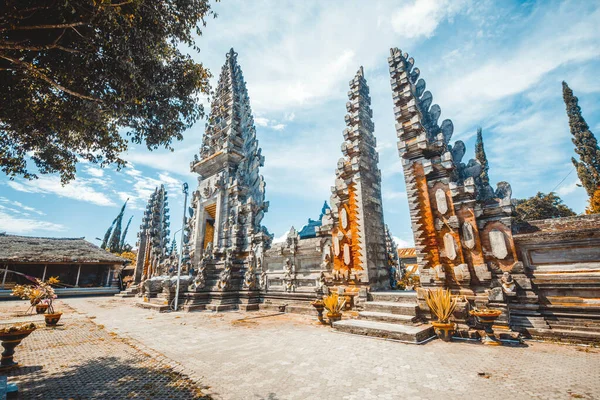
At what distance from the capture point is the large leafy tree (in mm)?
4742

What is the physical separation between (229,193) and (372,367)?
12737mm

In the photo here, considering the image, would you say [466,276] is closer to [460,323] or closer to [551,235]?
[460,323]

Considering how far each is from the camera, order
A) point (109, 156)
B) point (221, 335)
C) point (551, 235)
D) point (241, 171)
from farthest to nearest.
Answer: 1. point (241, 171)
2. point (109, 156)
3. point (221, 335)
4. point (551, 235)

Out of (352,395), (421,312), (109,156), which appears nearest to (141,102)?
(109,156)

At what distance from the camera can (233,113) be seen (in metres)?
17.1

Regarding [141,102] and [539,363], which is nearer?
[539,363]

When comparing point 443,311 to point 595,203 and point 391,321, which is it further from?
point 595,203

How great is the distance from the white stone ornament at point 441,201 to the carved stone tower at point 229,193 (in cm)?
834

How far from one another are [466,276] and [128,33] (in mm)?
9748

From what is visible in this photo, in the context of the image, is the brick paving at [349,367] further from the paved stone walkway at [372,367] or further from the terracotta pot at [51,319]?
the terracotta pot at [51,319]

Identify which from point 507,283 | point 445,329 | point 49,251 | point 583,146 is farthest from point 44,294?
point 583,146

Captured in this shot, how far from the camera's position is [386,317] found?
7000 mm

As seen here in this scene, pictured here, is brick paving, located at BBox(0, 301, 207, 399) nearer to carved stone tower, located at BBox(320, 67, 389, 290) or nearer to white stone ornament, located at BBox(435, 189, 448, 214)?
carved stone tower, located at BBox(320, 67, 389, 290)

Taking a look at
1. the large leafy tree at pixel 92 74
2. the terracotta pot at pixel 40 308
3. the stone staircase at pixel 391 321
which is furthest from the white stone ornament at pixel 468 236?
the terracotta pot at pixel 40 308
